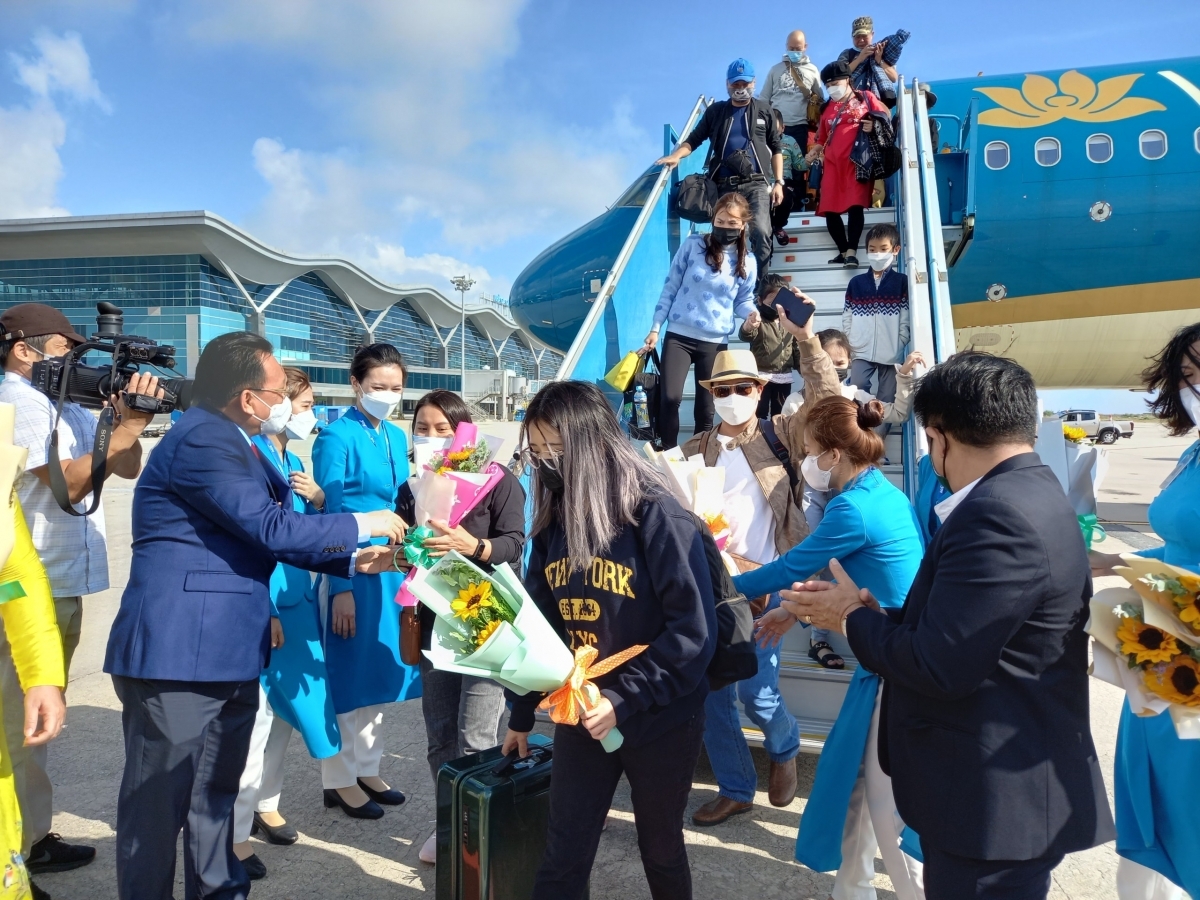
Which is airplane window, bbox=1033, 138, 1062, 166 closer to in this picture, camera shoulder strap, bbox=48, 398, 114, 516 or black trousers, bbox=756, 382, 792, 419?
black trousers, bbox=756, 382, 792, 419

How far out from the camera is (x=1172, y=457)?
2531 cm

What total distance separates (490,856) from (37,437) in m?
2.49

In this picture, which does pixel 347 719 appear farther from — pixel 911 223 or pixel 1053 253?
pixel 1053 253

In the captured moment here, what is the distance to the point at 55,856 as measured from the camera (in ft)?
9.97

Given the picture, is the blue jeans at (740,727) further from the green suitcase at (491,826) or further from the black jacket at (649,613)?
the black jacket at (649,613)

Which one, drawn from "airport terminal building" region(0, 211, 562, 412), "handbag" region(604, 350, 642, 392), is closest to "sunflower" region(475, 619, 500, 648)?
"handbag" region(604, 350, 642, 392)

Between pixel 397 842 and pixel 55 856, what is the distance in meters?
1.36

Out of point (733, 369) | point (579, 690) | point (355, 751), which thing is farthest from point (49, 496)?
point (733, 369)

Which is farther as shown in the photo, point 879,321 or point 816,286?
point 816,286

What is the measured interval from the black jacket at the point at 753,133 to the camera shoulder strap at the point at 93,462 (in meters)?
5.05

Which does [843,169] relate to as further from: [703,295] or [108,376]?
[108,376]

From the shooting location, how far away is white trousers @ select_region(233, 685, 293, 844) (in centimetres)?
305

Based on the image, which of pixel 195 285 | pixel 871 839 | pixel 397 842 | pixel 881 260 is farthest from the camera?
pixel 195 285

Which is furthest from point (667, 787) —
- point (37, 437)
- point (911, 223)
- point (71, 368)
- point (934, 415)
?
point (911, 223)
